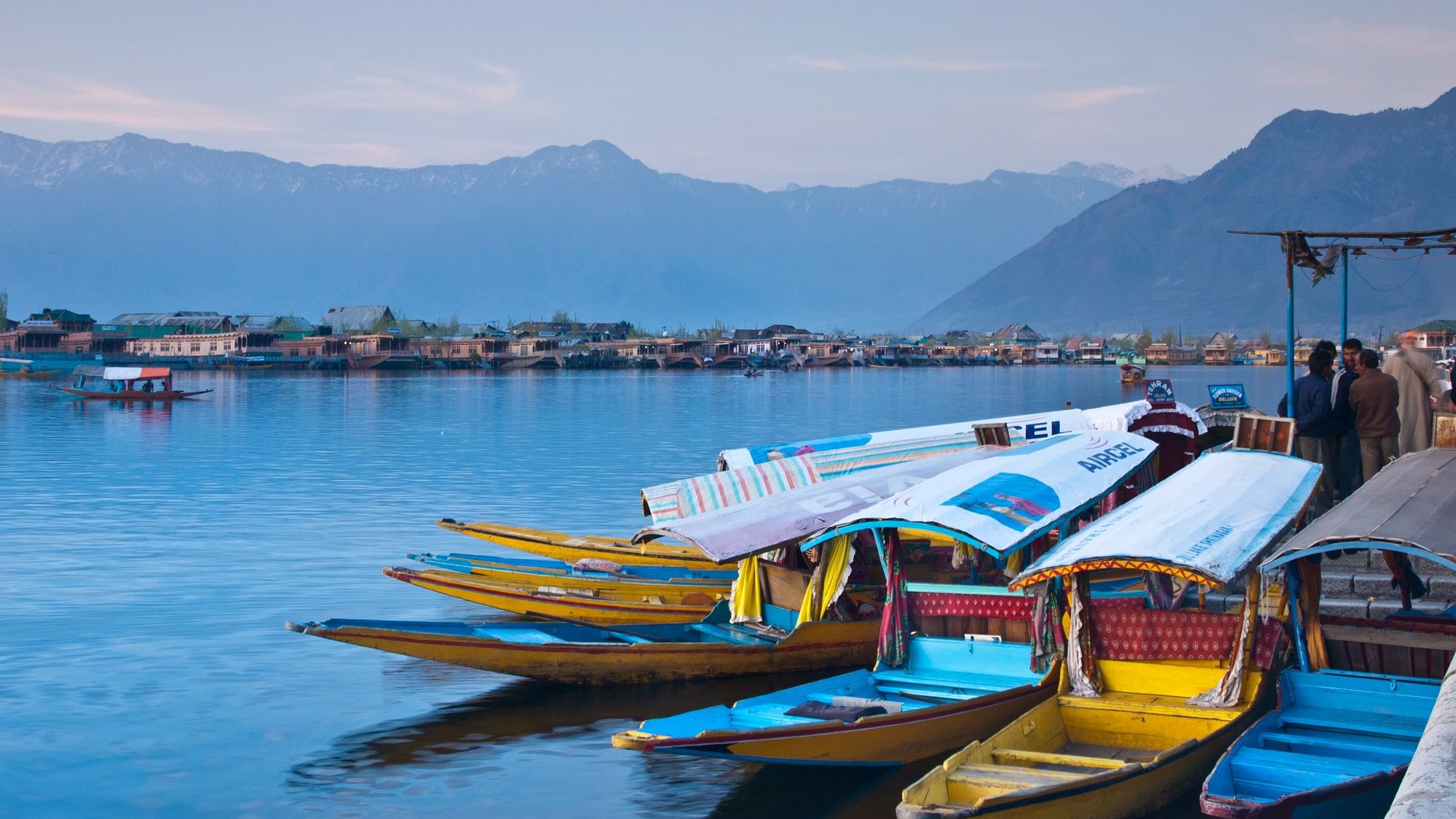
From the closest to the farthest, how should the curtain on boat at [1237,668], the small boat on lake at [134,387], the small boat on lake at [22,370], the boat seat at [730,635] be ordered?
1. the curtain on boat at [1237,668]
2. the boat seat at [730,635]
3. the small boat on lake at [134,387]
4. the small boat on lake at [22,370]

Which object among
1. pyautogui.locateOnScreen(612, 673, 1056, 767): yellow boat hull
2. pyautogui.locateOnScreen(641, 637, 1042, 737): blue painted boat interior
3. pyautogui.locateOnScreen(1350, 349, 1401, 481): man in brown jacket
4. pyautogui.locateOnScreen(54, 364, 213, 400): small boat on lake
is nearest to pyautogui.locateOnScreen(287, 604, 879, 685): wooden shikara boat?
pyautogui.locateOnScreen(641, 637, 1042, 737): blue painted boat interior

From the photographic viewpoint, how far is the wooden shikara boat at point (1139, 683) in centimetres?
923

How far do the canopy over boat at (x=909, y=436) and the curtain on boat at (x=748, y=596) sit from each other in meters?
4.22

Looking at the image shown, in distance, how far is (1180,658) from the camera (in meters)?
11.0

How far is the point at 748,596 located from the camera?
15.3 meters

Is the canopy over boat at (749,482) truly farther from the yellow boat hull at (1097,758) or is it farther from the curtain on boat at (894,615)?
the yellow boat hull at (1097,758)

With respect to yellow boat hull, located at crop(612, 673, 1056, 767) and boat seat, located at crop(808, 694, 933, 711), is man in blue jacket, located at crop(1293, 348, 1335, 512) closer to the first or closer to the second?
yellow boat hull, located at crop(612, 673, 1056, 767)

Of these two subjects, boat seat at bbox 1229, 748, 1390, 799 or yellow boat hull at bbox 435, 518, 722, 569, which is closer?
boat seat at bbox 1229, 748, 1390, 799

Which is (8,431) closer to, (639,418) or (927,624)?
(639,418)

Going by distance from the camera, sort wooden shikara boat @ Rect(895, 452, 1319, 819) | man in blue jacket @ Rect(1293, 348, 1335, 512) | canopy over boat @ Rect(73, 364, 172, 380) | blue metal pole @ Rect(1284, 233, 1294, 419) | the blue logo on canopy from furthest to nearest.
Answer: canopy over boat @ Rect(73, 364, 172, 380)
blue metal pole @ Rect(1284, 233, 1294, 419)
man in blue jacket @ Rect(1293, 348, 1335, 512)
the blue logo on canopy
wooden shikara boat @ Rect(895, 452, 1319, 819)

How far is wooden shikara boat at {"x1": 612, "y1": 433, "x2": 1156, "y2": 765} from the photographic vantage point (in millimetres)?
10078

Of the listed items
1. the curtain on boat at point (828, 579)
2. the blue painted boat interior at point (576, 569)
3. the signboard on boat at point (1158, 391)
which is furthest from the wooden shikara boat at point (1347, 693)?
the signboard on boat at point (1158, 391)

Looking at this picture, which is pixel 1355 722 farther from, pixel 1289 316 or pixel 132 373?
pixel 132 373

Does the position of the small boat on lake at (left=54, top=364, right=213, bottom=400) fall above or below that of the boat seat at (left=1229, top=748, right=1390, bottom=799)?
above
